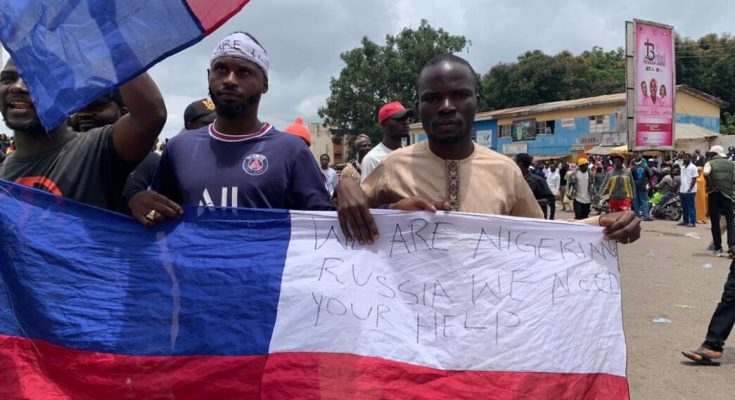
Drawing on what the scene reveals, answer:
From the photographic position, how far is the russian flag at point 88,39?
73.2 inches

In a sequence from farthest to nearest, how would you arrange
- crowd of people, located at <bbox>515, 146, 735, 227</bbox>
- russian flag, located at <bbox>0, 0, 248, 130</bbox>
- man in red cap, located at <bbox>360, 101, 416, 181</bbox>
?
crowd of people, located at <bbox>515, 146, 735, 227</bbox>, man in red cap, located at <bbox>360, 101, 416, 181</bbox>, russian flag, located at <bbox>0, 0, 248, 130</bbox>

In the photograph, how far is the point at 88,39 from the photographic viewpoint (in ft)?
6.21

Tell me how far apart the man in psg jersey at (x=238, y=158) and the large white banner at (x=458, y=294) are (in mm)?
148

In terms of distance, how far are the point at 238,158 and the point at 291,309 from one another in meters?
0.61

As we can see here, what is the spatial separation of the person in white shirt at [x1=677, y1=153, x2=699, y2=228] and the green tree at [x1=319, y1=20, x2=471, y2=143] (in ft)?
90.1

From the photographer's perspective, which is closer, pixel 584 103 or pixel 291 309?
pixel 291 309

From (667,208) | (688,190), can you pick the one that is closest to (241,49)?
(688,190)

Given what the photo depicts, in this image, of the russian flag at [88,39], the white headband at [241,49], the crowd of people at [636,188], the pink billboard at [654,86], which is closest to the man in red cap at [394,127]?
the white headband at [241,49]

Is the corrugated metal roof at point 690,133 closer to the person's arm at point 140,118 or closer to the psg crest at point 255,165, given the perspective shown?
the psg crest at point 255,165

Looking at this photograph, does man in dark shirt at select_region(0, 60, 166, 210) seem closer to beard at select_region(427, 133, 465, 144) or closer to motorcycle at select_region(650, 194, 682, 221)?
beard at select_region(427, 133, 465, 144)

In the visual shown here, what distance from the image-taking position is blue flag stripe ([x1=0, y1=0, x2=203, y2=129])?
1.86m

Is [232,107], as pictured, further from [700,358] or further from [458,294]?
[700,358]

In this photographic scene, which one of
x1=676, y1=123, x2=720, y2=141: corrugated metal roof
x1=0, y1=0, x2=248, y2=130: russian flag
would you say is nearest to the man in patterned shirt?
x1=0, y1=0, x2=248, y2=130: russian flag

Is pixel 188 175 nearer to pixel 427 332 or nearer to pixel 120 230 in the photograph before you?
pixel 120 230
